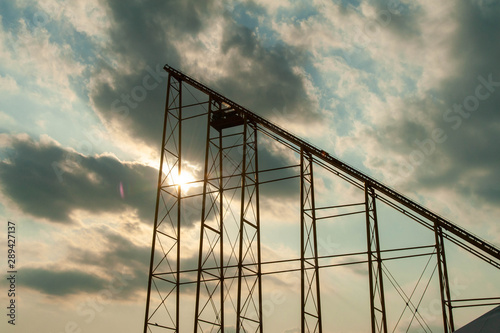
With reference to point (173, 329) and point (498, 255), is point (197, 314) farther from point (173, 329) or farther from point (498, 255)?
point (498, 255)

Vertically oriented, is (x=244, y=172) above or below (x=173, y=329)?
above

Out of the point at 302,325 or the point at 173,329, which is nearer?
the point at 302,325

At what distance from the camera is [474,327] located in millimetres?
13086

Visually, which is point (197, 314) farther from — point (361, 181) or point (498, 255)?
point (498, 255)

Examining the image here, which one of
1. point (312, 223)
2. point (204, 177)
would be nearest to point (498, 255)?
point (312, 223)

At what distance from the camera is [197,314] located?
24.5m

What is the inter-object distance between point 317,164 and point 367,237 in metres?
4.56

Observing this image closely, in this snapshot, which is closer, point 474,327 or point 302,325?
point 474,327

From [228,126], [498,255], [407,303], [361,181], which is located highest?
[228,126]

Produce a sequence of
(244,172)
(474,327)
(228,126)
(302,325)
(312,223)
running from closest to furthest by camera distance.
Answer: (474,327), (302,325), (312,223), (244,172), (228,126)

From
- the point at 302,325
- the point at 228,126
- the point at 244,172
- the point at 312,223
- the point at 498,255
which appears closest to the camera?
the point at 498,255

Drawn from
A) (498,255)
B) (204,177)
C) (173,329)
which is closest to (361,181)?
(498,255)

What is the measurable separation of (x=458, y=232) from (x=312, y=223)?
629 centimetres

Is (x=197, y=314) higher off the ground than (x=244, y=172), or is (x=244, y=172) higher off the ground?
(x=244, y=172)
